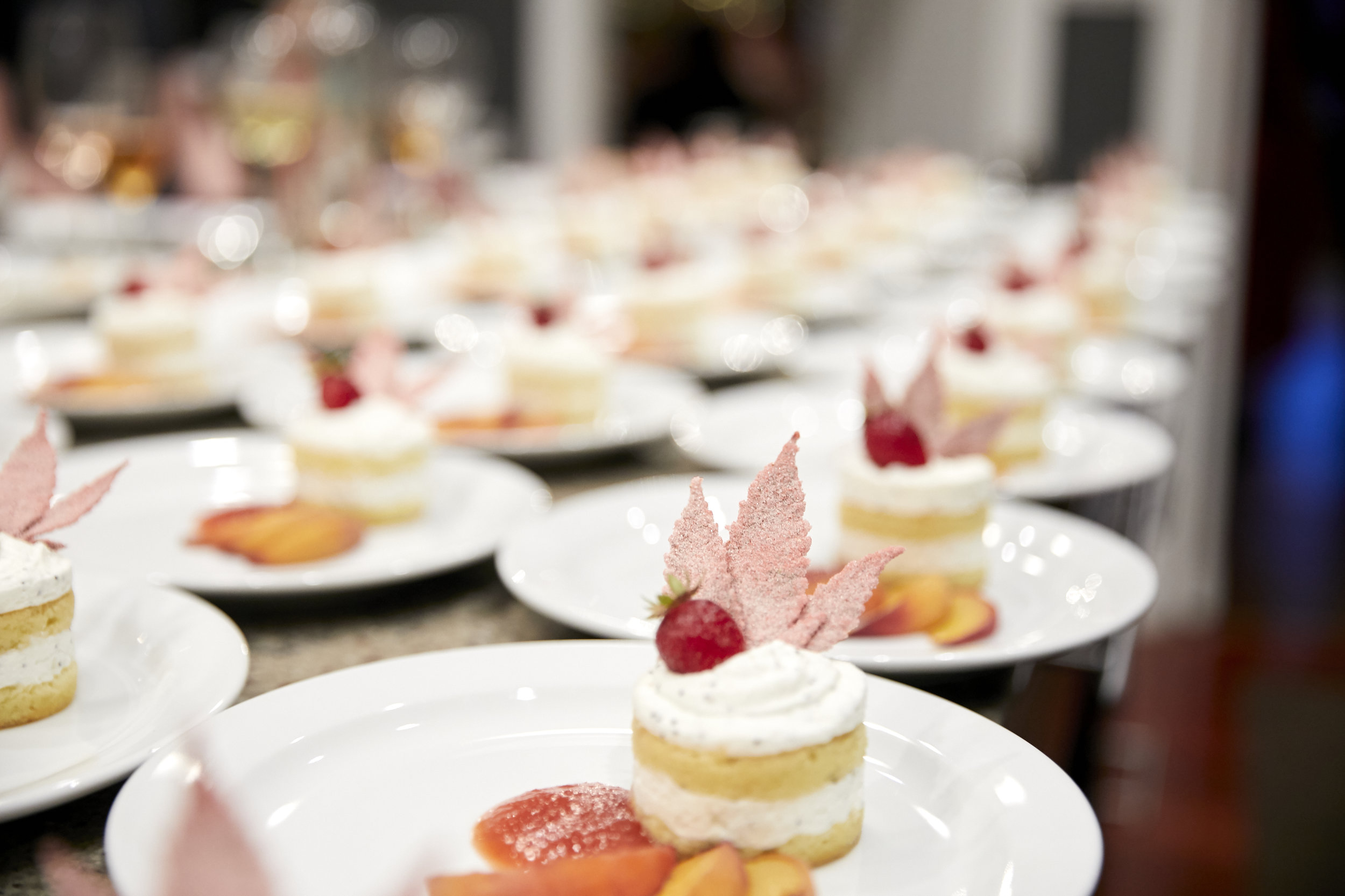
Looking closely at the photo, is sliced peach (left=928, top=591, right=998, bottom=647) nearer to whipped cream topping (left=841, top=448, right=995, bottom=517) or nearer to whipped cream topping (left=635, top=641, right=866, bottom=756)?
whipped cream topping (left=841, top=448, right=995, bottom=517)

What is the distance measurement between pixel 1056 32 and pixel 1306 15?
1.72 meters

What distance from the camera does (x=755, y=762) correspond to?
3.11ft

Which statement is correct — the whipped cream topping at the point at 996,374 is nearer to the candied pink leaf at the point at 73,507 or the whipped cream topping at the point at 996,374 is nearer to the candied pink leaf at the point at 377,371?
the candied pink leaf at the point at 377,371

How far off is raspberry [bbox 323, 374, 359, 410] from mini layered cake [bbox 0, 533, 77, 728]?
62cm

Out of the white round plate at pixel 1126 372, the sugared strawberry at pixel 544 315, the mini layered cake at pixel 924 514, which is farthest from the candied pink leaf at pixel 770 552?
the white round plate at pixel 1126 372

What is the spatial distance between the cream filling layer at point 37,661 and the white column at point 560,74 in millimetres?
7362

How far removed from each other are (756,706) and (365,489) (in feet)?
2.73

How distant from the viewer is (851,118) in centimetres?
962

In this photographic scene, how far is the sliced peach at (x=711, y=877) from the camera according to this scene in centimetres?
88

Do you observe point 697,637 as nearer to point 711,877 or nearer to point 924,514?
point 711,877

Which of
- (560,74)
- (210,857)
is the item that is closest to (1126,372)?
(210,857)

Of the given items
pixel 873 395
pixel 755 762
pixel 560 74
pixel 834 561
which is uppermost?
pixel 560 74

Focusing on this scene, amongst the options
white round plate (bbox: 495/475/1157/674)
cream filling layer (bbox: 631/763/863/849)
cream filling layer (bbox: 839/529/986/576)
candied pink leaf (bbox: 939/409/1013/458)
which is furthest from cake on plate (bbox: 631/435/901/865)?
candied pink leaf (bbox: 939/409/1013/458)

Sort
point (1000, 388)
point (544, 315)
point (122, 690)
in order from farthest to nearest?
point (544, 315)
point (1000, 388)
point (122, 690)
